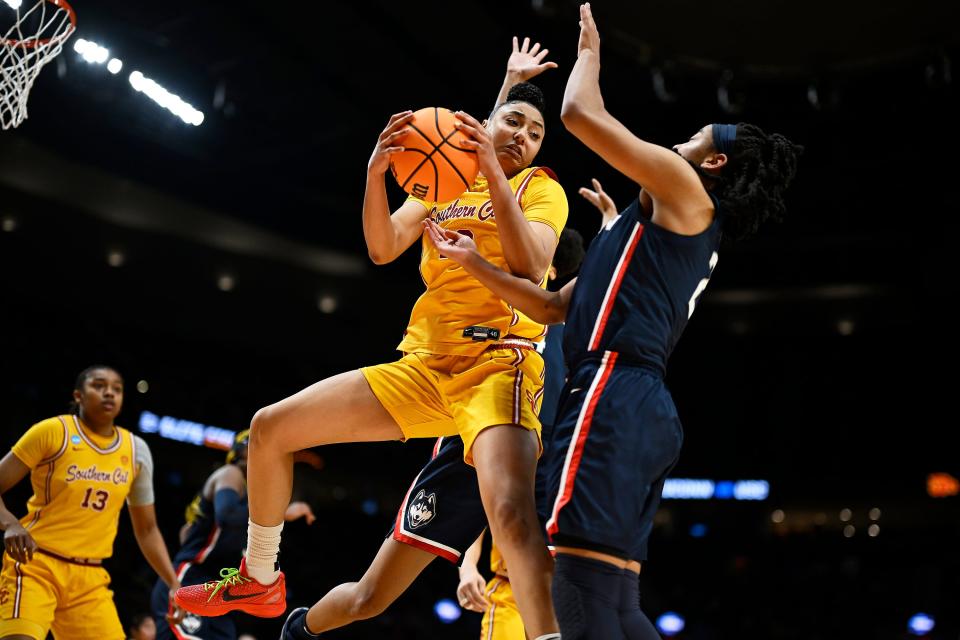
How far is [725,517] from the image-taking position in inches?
803

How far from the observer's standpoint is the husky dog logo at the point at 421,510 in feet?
13.8

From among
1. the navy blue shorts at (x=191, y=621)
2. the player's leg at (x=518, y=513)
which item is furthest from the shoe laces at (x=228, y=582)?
the navy blue shorts at (x=191, y=621)

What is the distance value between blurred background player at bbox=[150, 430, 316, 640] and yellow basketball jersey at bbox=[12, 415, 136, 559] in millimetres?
732

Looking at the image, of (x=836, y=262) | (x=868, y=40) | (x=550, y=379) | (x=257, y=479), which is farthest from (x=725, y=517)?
(x=257, y=479)

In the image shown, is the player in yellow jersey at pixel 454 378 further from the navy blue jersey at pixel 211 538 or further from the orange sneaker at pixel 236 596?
the navy blue jersey at pixel 211 538

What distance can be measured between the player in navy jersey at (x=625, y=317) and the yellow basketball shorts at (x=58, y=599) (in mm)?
3738

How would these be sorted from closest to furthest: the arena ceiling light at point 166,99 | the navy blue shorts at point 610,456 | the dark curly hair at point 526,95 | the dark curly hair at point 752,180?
the navy blue shorts at point 610,456, the dark curly hair at point 752,180, the dark curly hair at point 526,95, the arena ceiling light at point 166,99

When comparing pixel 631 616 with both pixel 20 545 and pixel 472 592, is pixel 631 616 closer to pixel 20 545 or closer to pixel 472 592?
pixel 472 592

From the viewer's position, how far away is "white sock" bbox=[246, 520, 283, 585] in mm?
4141

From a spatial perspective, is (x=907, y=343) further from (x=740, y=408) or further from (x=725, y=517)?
(x=725, y=517)

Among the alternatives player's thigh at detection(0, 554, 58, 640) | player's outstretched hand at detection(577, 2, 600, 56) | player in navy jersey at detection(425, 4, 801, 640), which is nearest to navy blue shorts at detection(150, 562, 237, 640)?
player's thigh at detection(0, 554, 58, 640)

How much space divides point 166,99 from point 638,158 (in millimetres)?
9806

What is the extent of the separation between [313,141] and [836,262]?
30.5 ft

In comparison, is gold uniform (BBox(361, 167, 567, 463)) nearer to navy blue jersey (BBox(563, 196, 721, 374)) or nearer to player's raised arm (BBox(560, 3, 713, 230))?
navy blue jersey (BBox(563, 196, 721, 374))
